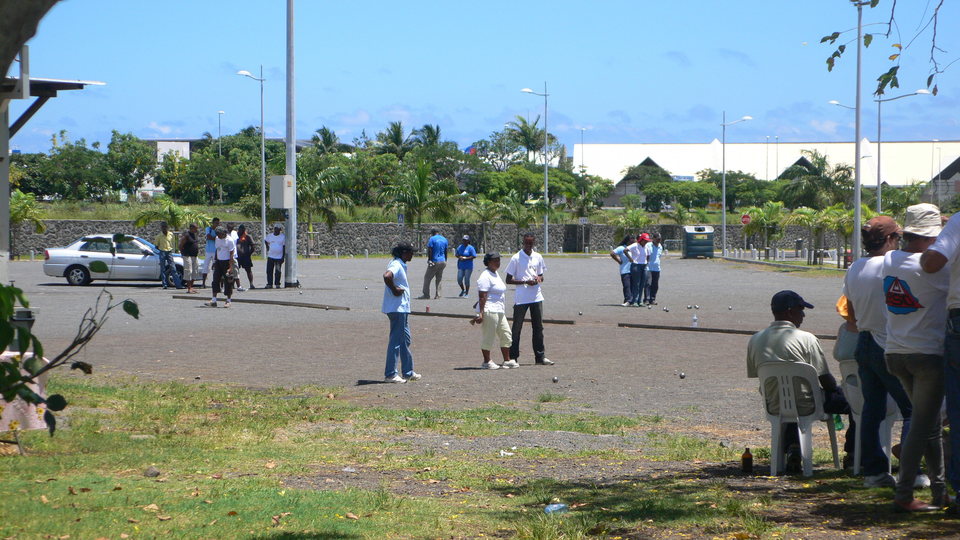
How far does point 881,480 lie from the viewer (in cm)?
686

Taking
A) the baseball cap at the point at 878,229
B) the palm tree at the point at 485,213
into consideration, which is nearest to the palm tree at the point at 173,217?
the palm tree at the point at 485,213

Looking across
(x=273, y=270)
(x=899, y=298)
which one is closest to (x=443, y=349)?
(x=899, y=298)

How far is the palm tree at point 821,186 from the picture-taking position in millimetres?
82188

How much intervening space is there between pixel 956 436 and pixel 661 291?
26.0 metres

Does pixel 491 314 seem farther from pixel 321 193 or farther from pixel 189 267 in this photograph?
pixel 321 193

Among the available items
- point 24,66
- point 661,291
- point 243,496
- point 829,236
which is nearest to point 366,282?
point 661,291

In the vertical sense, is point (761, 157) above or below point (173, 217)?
above

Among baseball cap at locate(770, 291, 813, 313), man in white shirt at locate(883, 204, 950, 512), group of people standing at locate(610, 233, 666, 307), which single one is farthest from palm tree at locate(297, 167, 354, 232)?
man in white shirt at locate(883, 204, 950, 512)

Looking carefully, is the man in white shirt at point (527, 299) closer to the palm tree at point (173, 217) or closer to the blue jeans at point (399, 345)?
the blue jeans at point (399, 345)

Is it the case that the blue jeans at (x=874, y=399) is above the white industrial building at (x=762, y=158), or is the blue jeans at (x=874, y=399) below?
below

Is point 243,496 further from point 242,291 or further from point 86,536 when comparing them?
point 242,291

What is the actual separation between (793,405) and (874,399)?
2.07ft

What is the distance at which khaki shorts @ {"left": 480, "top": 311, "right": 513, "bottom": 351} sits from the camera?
14.1 metres

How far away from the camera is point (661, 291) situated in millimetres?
31812
